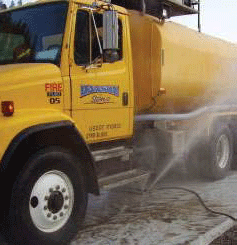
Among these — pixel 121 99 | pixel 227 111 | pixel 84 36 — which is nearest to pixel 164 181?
pixel 227 111

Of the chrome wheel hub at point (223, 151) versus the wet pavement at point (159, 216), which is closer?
the wet pavement at point (159, 216)

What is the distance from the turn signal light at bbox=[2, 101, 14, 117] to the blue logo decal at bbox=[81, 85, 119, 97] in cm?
109

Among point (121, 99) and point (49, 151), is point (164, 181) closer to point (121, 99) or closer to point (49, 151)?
point (121, 99)

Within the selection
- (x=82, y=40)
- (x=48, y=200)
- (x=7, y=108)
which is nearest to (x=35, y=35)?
(x=82, y=40)

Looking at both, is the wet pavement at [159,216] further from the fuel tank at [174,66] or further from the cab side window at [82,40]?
the cab side window at [82,40]

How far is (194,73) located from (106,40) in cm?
281

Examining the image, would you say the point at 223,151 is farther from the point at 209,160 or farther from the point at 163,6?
the point at 163,6

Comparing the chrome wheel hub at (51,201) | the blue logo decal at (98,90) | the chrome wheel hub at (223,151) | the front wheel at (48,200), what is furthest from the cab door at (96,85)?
the chrome wheel hub at (223,151)

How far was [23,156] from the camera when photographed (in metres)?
4.69

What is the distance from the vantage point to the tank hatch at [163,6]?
22.7 feet

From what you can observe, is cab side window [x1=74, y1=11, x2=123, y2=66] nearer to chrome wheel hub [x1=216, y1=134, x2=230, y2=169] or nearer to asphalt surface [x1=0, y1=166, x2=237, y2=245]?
asphalt surface [x1=0, y1=166, x2=237, y2=245]

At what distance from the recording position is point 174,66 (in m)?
7.00

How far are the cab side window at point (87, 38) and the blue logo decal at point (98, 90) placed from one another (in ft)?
0.92

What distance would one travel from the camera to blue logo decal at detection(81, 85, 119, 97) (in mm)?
5432
